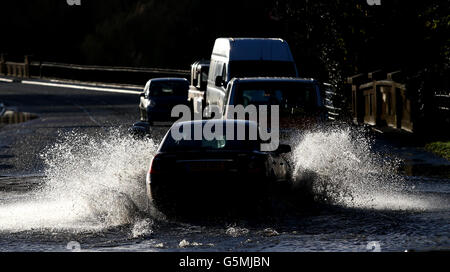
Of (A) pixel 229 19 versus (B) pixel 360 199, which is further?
(A) pixel 229 19

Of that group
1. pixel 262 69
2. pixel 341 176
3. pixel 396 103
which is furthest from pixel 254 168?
pixel 396 103

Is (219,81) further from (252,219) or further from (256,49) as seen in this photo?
(252,219)

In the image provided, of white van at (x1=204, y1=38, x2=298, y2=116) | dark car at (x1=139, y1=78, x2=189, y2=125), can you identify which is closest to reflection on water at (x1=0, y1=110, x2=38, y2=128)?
dark car at (x1=139, y1=78, x2=189, y2=125)

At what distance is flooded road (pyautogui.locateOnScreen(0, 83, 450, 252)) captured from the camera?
37.5 feet

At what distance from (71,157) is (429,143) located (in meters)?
8.64

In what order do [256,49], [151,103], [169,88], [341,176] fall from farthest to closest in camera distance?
[169,88], [151,103], [256,49], [341,176]

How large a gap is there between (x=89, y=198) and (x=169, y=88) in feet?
74.7

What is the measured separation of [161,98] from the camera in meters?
34.8

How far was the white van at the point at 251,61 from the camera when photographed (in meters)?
26.1

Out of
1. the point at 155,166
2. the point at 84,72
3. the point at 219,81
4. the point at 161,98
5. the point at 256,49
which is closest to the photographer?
the point at 155,166

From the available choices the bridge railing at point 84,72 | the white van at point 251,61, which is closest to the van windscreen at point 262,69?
the white van at point 251,61

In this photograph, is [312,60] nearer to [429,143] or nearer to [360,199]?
[429,143]
